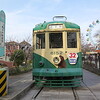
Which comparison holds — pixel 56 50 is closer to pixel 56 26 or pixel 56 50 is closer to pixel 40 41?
pixel 40 41

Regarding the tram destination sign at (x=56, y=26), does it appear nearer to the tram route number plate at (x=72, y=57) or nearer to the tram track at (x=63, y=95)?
the tram route number plate at (x=72, y=57)

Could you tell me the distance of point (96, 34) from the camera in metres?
49.5

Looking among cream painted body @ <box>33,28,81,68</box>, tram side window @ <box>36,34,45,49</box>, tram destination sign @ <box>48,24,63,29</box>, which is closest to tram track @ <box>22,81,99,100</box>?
cream painted body @ <box>33,28,81,68</box>

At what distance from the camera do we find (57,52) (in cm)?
920

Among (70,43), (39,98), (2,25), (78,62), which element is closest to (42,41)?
(70,43)

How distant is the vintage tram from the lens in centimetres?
895

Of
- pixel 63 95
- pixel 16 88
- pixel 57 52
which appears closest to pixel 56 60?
pixel 57 52

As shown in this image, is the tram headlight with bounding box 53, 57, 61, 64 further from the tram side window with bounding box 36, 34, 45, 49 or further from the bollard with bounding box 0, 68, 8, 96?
the bollard with bounding box 0, 68, 8, 96

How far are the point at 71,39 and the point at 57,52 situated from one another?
99cm

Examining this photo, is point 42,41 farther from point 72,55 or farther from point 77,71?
point 77,71

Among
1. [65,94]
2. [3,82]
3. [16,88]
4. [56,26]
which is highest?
[56,26]

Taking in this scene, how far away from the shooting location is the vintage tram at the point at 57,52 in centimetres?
895

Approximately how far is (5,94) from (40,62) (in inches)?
110

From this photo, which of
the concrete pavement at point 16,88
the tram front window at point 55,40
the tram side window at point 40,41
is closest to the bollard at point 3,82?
the concrete pavement at point 16,88
